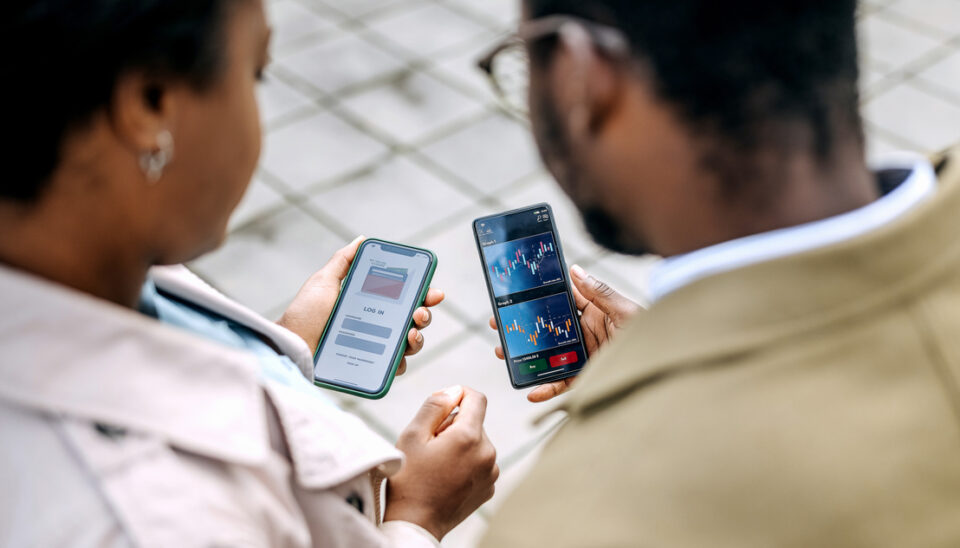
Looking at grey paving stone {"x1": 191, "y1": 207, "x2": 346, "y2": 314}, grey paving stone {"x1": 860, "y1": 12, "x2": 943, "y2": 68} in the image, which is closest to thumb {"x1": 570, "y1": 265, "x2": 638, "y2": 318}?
grey paving stone {"x1": 191, "y1": 207, "x2": 346, "y2": 314}

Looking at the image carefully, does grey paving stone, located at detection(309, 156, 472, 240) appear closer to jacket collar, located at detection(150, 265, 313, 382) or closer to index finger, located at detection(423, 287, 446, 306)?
index finger, located at detection(423, 287, 446, 306)

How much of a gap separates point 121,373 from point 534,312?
0.94 meters

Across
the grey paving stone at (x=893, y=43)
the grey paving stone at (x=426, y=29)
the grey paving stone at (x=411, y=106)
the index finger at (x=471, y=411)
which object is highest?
the index finger at (x=471, y=411)

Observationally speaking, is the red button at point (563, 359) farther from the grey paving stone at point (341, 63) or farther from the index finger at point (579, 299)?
the grey paving stone at point (341, 63)

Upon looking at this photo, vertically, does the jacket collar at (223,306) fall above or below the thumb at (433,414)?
above

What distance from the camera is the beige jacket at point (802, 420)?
2.20 ft

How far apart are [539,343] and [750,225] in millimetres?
907

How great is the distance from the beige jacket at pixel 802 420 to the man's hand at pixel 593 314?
79cm

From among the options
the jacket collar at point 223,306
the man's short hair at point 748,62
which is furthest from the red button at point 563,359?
the man's short hair at point 748,62

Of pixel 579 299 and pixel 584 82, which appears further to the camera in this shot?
pixel 579 299

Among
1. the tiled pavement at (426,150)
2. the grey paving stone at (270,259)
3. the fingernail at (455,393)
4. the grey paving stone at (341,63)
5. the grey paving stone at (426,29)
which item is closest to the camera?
the fingernail at (455,393)

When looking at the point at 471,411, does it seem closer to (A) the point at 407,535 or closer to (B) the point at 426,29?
(A) the point at 407,535

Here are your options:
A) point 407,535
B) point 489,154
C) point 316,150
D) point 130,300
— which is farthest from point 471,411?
point 316,150

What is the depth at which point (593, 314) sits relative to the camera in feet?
5.42
